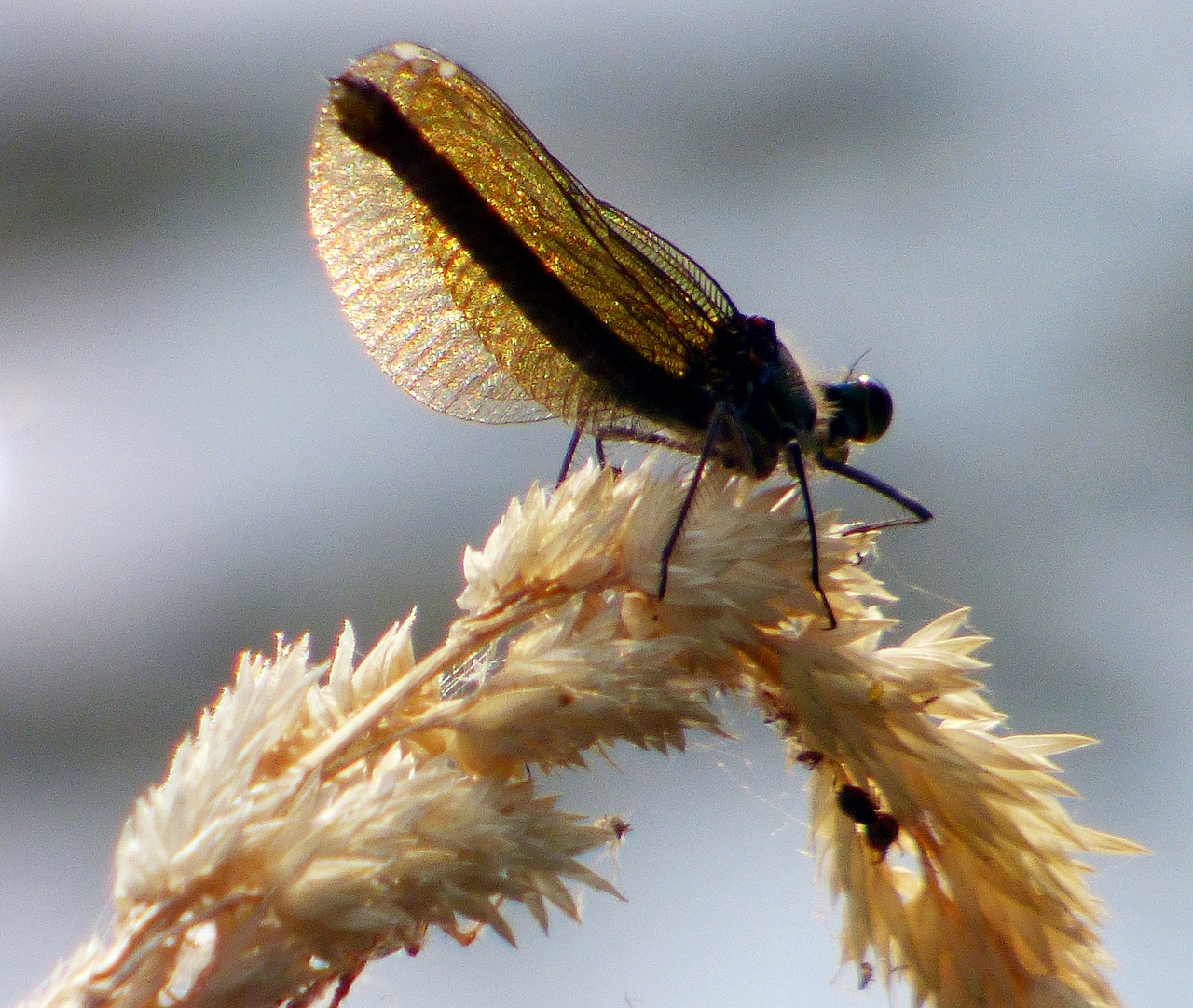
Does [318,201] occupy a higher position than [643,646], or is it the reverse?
[318,201]

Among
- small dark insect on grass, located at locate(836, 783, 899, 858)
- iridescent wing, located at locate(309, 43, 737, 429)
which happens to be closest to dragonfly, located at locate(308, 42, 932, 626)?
iridescent wing, located at locate(309, 43, 737, 429)

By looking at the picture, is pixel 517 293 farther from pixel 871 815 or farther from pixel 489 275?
pixel 871 815

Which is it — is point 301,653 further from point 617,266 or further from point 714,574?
point 617,266

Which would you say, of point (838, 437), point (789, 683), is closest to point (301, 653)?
point (789, 683)

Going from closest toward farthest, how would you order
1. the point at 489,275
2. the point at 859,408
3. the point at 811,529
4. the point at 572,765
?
the point at 572,765, the point at 811,529, the point at 489,275, the point at 859,408

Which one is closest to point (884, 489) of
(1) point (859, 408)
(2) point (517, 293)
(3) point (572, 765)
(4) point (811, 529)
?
(1) point (859, 408)

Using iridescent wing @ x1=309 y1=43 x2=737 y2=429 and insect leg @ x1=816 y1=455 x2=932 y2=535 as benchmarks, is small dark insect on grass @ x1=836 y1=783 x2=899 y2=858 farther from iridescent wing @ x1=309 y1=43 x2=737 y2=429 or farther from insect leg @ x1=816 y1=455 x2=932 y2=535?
iridescent wing @ x1=309 y1=43 x2=737 y2=429

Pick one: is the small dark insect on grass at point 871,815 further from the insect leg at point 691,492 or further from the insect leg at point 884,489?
the insect leg at point 884,489
